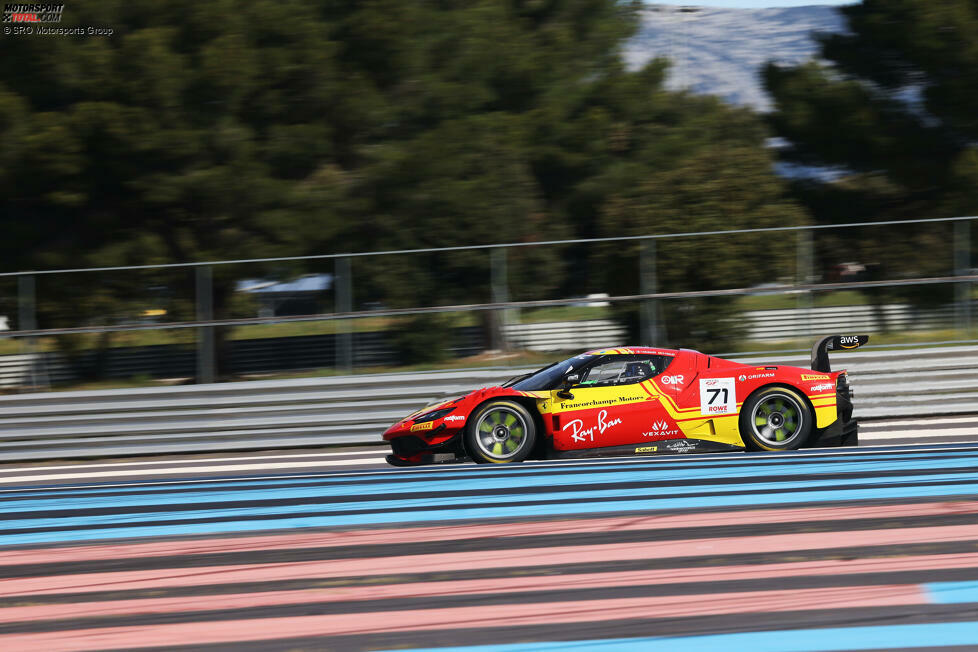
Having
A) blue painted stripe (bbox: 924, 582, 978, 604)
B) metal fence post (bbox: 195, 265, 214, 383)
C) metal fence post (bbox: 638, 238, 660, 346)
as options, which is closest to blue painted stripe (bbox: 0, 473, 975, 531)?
blue painted stripe (bbox: 924, 582, 978, 604)

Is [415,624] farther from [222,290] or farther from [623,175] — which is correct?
[623,175]

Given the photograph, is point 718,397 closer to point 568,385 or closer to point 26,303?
point 568,385

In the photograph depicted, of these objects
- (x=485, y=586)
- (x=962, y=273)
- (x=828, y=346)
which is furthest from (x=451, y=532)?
(x=962, y=273)

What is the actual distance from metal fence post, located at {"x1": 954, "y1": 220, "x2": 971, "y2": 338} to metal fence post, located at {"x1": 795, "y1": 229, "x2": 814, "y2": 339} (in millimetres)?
1559

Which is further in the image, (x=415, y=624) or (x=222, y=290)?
(x=222, y=290)


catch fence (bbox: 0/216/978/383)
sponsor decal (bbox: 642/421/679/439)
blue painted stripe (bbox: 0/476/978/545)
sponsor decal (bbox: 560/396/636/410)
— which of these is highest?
catch fence (bbox: 0/216/978/383)

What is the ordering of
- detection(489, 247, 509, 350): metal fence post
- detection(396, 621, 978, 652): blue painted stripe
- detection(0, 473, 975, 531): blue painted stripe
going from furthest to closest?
detection(489, 247, 509, 350): metal fence post < detection(0, 473, 975, 531): blue painted stripe < detection(396, 621, 978, 652): blue painted stripe

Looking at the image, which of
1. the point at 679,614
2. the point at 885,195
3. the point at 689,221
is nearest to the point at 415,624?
the point at 679,614

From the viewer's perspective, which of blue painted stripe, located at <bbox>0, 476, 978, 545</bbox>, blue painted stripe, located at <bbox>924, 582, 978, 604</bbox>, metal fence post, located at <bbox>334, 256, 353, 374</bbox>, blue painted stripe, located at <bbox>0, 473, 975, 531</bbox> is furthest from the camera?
metal fence post, located at <bbox>334, 256, 353, 374</bbox>

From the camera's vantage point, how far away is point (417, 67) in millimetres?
18672

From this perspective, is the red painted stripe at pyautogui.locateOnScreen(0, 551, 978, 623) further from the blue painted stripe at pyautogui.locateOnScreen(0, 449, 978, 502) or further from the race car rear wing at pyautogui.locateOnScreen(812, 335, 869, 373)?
the race car rear wing at pyautogui.locateOnScreen(812, 335, 869, 373)

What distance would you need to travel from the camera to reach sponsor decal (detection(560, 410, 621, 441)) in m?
9.16

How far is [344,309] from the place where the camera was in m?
12.7

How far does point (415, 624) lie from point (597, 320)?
28.7ft
